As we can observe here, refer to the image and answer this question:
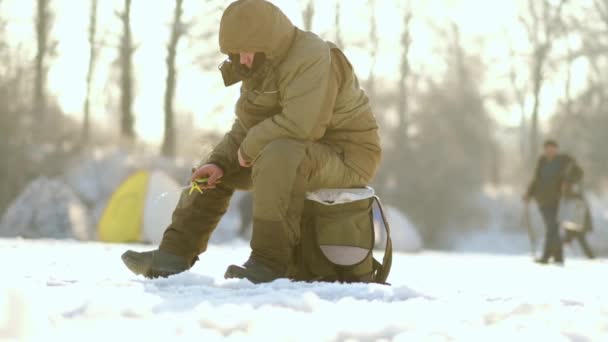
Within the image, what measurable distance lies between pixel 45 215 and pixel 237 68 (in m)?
10.2

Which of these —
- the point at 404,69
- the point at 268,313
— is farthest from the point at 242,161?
the point at 404,69

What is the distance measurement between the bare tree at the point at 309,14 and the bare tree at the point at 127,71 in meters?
4.07

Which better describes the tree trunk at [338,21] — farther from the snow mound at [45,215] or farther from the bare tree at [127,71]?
the snow mound at [45,215]

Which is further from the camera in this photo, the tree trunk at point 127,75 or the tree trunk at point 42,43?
the tree trunk at point 127,75

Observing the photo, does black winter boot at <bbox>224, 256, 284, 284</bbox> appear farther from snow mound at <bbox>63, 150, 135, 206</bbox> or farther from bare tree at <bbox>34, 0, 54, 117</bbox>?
bare tree at <bbox>34, 0, 54, 117</bbox>

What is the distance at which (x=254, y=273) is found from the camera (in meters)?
3.70

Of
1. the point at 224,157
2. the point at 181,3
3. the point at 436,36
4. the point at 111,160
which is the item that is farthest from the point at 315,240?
the point at 436,36

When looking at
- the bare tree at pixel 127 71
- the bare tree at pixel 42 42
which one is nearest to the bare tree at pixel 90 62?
the bare tree at pixel 127 71

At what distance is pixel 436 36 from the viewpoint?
99.6ft

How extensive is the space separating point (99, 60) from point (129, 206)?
1351 cm

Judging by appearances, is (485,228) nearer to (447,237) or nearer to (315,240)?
(447,237)

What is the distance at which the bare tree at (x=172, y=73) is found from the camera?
22344mm

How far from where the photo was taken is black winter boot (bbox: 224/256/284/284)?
3.68 m

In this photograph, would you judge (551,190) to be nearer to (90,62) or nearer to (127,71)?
(127,71)
